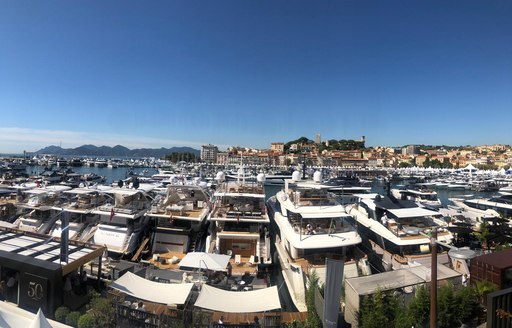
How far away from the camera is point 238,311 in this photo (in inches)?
367

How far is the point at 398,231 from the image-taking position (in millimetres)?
15477

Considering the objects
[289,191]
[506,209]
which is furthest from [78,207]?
[506,209]

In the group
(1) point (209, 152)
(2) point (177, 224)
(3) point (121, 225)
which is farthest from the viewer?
(1) point (209, 152)

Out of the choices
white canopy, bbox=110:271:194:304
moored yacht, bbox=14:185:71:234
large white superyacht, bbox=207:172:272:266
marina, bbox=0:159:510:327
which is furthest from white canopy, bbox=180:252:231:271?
moored yacht, bbox=14:185:71:234

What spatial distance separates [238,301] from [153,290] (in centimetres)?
320

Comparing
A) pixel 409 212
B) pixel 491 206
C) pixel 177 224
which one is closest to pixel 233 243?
pixel 177 224

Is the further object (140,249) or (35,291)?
(140,249)

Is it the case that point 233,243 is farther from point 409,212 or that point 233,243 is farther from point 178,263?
point 409,212

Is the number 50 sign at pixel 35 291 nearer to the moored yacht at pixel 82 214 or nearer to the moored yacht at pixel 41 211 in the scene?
the moored yacht at pixel 82 214

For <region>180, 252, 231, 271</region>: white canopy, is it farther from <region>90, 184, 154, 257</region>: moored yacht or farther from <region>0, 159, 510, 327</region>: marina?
<region>90, 184, 154, 257</region>: moored yacht

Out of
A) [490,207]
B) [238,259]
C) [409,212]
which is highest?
[409,212]

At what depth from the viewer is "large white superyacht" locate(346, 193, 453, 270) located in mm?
14470

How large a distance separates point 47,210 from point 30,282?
13871mm

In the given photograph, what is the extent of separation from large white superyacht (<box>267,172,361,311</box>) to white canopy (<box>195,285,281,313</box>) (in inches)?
89.5
